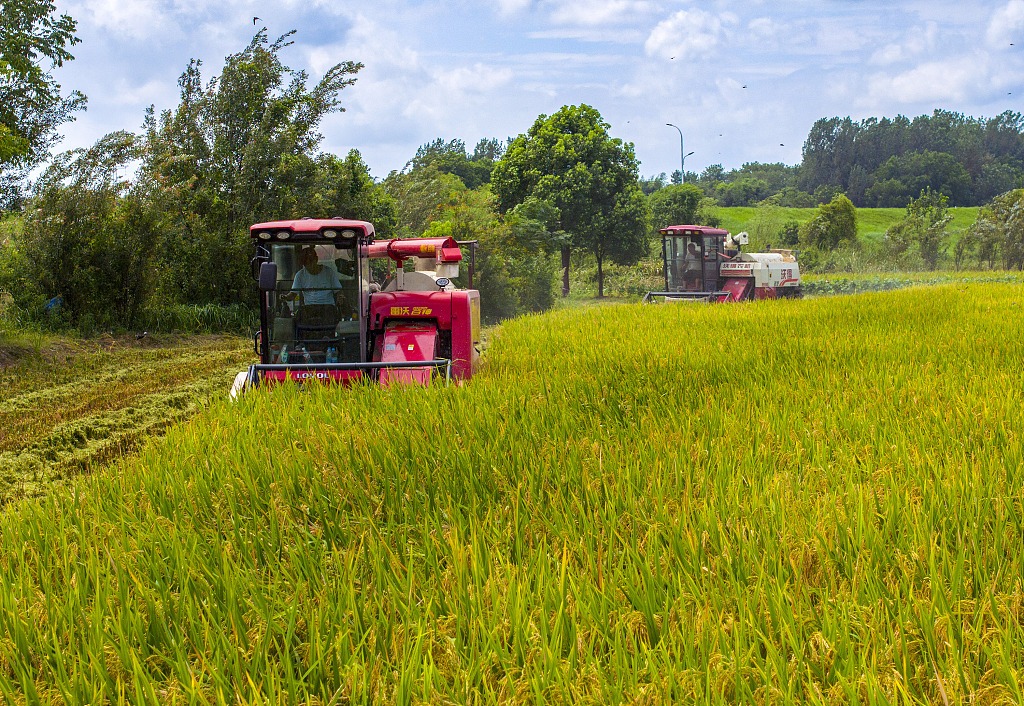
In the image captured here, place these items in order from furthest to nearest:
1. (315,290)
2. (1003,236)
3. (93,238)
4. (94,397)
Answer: (1003,236), (93,238), (94,397), (315,290)

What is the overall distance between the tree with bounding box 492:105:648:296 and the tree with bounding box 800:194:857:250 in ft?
62.8

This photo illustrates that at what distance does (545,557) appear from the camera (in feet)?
9.51

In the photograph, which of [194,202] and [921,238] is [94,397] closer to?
[194,202]

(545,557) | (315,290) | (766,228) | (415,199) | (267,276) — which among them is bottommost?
(545,557)

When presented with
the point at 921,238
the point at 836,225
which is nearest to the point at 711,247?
the point at 921,238

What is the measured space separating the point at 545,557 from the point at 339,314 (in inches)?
227

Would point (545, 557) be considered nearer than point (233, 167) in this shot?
Yes

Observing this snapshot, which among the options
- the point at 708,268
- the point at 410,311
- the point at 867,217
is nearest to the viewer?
the point at 410,311

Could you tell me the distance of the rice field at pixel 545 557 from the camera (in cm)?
232

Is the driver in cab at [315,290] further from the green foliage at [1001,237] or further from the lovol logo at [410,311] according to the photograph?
the green foliage at [1001,237]

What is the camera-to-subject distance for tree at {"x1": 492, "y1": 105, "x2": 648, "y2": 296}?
3369cm

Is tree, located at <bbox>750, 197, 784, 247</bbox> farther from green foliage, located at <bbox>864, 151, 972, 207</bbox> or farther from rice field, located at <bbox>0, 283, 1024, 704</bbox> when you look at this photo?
rice field, located at <bbox>0, 283, 1024, 704</bbox>

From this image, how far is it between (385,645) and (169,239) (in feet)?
53.6

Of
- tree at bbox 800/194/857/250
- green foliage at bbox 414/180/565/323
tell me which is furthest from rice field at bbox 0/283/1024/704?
tree at bbox 800/194/857/250
